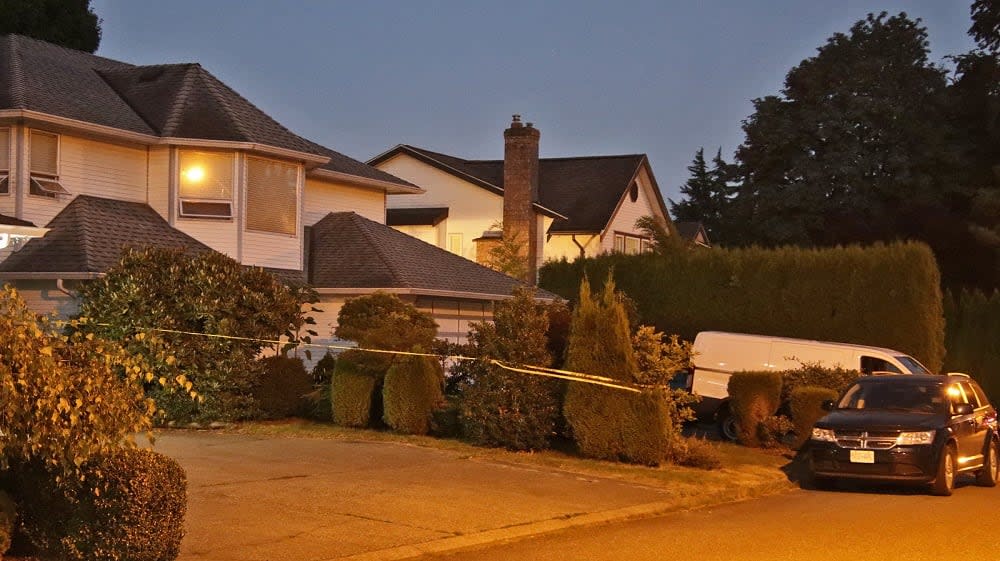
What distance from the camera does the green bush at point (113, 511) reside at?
8.77m

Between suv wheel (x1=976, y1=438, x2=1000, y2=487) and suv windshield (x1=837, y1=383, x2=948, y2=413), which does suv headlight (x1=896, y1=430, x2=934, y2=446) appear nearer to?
suv windshield (x1=837, y1=383, x2=948, y2=413)

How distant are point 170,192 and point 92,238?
325 cm

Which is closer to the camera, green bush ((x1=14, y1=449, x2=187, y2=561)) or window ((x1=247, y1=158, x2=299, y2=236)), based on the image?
green bush ((x1=14, y1=449, x2=187, y2=561))

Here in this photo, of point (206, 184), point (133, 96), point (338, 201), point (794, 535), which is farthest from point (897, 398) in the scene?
point (133, 96)

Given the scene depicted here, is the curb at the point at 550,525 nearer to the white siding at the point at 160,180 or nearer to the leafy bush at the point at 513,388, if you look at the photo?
the leafy bush at the point at 513,388

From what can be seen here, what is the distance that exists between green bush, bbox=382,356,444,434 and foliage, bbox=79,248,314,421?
251 centimetres

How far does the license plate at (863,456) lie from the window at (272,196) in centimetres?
1586

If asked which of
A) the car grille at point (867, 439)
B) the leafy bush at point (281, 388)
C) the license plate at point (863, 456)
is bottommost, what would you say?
the license plate at point (863, 456)

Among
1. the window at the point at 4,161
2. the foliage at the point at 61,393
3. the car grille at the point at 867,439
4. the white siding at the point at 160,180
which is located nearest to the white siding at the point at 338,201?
the white siding at the point at 160,180

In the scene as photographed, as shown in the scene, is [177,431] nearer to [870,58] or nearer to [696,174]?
[870,58]

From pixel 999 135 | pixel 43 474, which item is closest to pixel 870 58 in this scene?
pixel 999 135

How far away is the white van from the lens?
2345 cm

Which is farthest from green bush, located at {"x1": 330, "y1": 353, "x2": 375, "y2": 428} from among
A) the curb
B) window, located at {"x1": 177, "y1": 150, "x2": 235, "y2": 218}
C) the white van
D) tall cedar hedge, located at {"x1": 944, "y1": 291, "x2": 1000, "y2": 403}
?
tall cedar hedge, located at {"x1": 944, "y1": 291, "x2": 1000, "y2": 403}

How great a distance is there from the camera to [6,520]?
895cm
